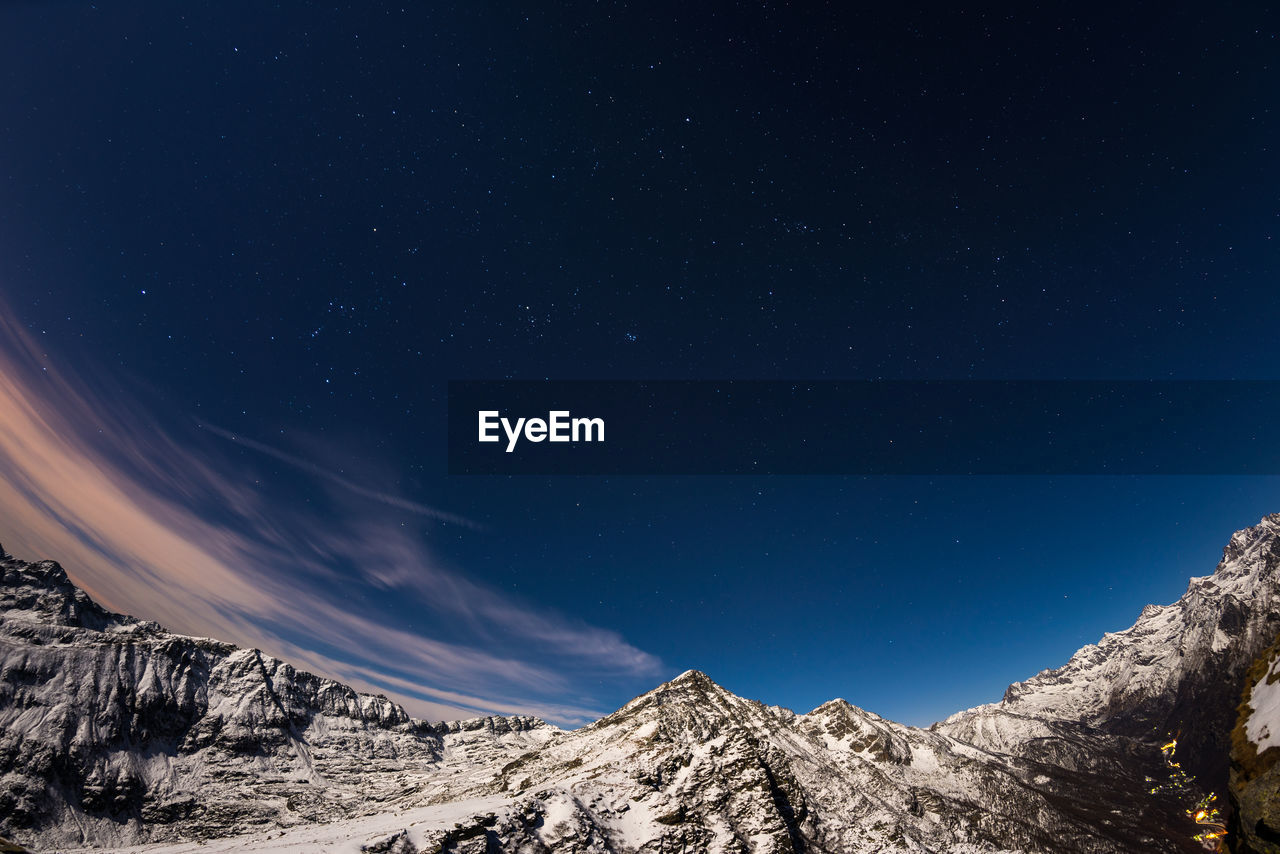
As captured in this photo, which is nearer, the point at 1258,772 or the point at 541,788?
the point at 1258,772

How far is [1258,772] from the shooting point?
52.8 feet

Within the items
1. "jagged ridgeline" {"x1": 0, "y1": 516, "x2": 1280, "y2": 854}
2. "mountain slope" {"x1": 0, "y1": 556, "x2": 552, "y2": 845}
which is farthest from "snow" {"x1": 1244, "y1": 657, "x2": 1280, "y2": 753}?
"mountain slope" {"x1": 0, "y1": 556, "x2": 552, "y2": 845}

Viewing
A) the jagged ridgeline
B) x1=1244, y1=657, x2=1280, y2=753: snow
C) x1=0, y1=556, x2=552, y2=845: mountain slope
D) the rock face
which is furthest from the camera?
x1=0, y1=556, x2=552, y2=845: mountain slope

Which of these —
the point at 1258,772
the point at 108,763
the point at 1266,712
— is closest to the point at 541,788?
the point at 1258,772

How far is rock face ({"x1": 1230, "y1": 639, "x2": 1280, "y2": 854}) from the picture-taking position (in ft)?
49.0

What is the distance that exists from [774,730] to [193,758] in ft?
747

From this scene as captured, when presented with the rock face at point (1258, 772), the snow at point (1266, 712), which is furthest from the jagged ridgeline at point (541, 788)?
the snow at point (1266, 712)

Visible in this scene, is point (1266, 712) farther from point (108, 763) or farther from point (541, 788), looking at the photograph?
point (108, 763)

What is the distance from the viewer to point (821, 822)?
11738 cm

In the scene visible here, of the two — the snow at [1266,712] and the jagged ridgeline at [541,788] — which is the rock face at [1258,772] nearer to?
the snow at [1266,712]

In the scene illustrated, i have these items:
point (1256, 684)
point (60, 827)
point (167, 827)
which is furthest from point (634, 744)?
point (60, 827)

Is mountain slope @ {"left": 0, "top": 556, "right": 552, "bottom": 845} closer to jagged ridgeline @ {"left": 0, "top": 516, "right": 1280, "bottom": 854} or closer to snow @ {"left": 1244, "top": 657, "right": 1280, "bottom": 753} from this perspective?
jagged ridgeline @ {"left": 0, "top": 516, "right": 1280, "bottom": 854}

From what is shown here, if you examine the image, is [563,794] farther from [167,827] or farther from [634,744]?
[167,827]

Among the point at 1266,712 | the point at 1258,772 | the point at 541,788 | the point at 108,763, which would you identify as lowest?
the point at 108,763
